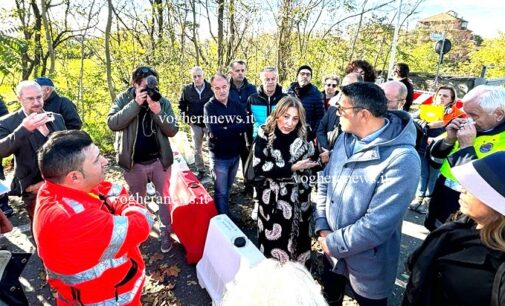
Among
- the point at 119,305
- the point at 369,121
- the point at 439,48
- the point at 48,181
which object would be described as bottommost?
the point at 119,305

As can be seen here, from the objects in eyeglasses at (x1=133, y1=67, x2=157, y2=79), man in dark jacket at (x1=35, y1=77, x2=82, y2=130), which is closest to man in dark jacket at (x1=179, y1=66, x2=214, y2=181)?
man in dark jacket at (x1=35, y1=77, x2=82, y2=130)

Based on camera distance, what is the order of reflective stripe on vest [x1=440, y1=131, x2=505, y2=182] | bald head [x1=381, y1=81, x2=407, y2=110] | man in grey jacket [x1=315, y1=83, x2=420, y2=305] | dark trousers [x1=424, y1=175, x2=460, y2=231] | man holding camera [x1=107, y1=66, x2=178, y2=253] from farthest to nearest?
bald head [x1=381, y1=81, x2=407, y2=110], man holding camera [x1=107, y1=66, x2=178, y2=253], dark trousers [x1=424, y1=175, x2=460, y2=231], reflective stripe on vest [x1=440, y1=131, x2=505, y2=182], man in grey jacket [x1=315, y1=83, x2=420, y2=305]

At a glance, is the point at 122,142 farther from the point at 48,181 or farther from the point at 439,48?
the point at 439,48

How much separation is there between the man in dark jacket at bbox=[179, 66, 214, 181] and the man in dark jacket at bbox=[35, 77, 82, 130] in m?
2.16

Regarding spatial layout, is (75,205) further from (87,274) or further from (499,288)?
(499,288)

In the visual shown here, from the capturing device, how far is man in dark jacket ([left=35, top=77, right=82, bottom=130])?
3510 mm

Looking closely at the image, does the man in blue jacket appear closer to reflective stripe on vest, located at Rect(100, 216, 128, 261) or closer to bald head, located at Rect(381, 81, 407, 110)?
bald head, located at Rect(381, 81, 407, 110)

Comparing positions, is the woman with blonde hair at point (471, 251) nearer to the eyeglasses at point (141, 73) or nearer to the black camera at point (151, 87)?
the black camera at point (151, 87)

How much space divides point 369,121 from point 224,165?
221 centimetres

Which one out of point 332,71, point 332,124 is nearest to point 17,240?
point 332,124

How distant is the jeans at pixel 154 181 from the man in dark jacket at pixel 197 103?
194cm

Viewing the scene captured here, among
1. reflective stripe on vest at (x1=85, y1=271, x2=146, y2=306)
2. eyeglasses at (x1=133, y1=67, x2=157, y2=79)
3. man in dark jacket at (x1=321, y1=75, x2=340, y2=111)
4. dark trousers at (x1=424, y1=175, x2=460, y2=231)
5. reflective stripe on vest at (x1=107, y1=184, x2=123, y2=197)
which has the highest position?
eyeglasses at (x1=133, y1=67, x2=157, y2=79)

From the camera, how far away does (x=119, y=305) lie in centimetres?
175

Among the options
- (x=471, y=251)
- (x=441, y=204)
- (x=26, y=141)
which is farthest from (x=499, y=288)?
(x=26, y=141)
